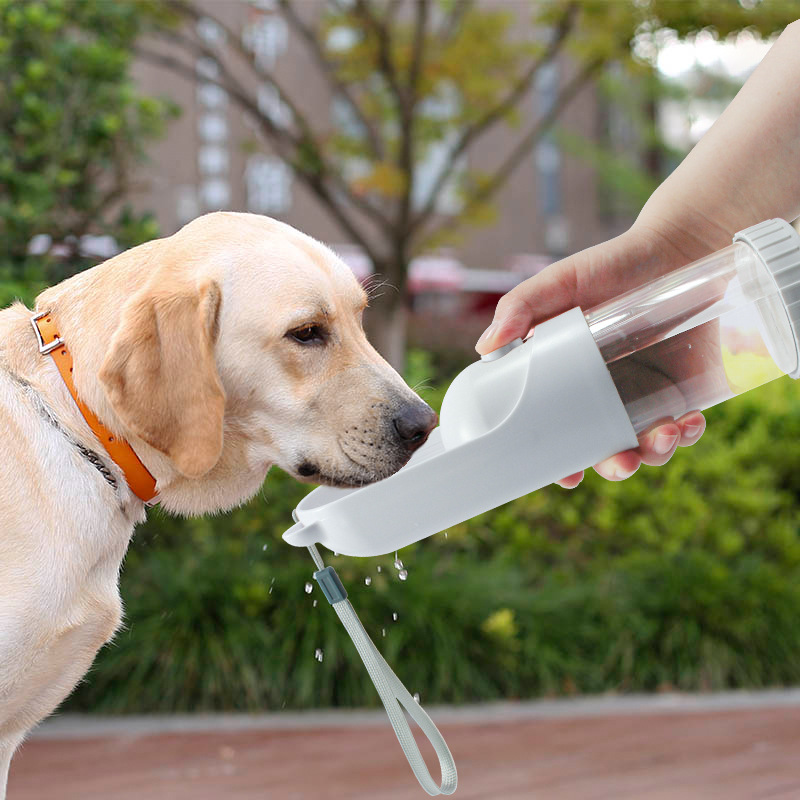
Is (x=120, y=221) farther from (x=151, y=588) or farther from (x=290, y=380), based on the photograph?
(x=290, y=380)

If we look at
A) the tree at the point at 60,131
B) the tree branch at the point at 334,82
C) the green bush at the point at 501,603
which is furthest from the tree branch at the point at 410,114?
the green bush at the point at 501,603

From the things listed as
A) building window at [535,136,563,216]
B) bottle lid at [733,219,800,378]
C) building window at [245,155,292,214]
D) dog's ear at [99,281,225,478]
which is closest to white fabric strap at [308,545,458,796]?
dog's ear at [99,281,225,478]

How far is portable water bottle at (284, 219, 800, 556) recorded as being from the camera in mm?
1679

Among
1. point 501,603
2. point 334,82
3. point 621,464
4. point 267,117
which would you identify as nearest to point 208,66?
point 334,82

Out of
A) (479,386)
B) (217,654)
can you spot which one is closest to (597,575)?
(217,654)

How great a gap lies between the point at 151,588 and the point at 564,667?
202 centimetres

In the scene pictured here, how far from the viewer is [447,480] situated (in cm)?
173

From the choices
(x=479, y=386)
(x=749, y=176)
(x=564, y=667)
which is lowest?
(x=564, y=667)

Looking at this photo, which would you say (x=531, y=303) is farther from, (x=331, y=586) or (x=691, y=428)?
(x=331, y=586)

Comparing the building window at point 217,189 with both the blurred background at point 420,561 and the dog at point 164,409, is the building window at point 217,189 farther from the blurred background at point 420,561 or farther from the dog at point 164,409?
the dog at point 164,409

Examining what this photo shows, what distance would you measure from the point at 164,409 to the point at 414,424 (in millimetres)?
477

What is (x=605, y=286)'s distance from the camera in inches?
91.5

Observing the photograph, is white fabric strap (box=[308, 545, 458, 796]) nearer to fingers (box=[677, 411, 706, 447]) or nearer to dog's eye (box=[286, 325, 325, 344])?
dog's eye (box=[286, 325, 325, 344])

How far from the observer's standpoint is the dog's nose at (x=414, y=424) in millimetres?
1880
